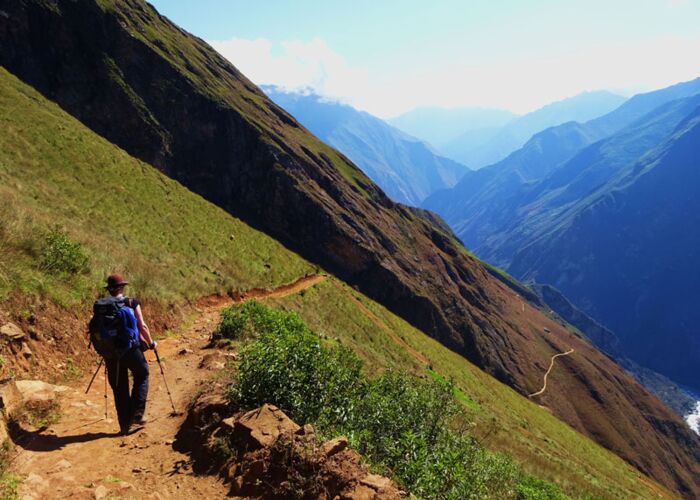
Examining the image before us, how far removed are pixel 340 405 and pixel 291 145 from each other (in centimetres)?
6869

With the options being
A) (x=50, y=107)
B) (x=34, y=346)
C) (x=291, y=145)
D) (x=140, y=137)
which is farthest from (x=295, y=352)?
(x=291, y=145)

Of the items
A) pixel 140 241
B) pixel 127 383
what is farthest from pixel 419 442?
pixel 140 241

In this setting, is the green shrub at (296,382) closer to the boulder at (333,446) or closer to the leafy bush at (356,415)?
the leafy bush at (356,415)

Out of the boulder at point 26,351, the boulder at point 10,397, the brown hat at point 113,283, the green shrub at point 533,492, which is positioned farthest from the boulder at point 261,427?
the green shrub at point 533,492

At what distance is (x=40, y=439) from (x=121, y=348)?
1.76 meters

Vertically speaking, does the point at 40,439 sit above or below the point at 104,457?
below

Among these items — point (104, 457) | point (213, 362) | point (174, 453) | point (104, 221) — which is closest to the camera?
point (104, 457)

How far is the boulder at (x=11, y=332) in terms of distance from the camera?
9.02 m

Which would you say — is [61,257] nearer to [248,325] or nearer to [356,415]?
[248,325]

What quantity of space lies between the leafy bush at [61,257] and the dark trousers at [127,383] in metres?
5.58

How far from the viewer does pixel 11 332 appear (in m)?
9.15

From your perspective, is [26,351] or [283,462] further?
[26,351]

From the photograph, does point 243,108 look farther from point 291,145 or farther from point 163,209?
point 163,209

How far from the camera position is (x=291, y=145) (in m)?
73.2
